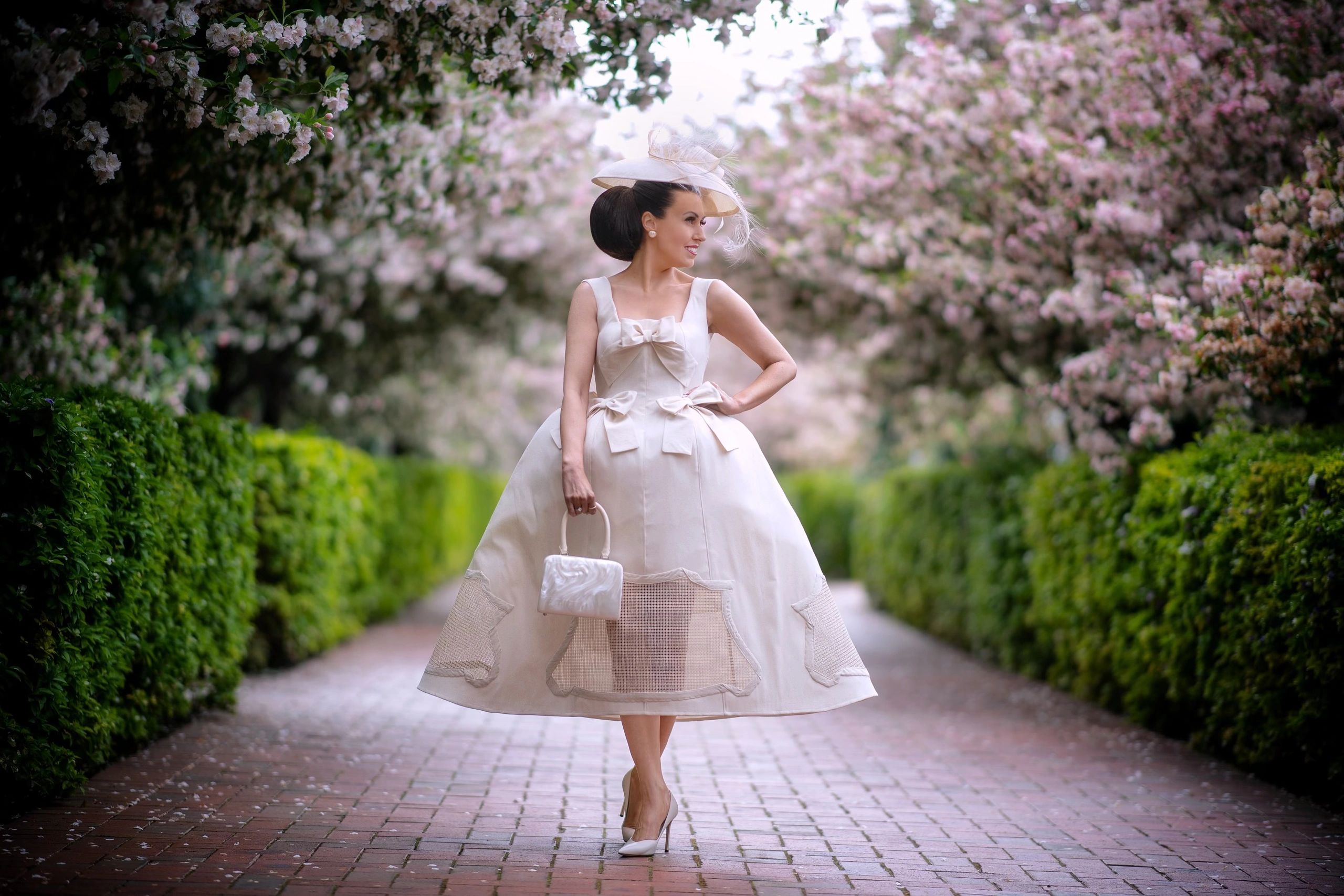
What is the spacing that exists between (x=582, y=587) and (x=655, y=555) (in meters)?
0.36

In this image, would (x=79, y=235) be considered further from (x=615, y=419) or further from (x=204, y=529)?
(x=615, y=419)

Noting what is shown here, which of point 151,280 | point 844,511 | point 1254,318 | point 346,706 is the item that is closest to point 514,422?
point 844,511

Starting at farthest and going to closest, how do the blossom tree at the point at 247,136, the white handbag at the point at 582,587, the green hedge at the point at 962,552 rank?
the green hedge at the point at 962,552 < the blossom tree at the point at 247,136 < the white handbag at the point at 582,587

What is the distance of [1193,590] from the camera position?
6.77 metres

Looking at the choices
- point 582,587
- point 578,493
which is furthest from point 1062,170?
point 582,587

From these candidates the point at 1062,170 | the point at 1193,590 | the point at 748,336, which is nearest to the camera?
the point at 748,336

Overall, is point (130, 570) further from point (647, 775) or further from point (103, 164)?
point (647, 775)

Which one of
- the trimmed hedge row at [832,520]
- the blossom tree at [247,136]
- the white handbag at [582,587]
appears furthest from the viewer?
the trimmed hedge row at [832,520]

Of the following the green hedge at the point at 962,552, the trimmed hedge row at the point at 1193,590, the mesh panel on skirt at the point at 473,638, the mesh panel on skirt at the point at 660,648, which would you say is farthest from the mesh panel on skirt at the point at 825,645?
the green hedge at the point at 962,552

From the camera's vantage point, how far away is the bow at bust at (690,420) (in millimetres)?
4234

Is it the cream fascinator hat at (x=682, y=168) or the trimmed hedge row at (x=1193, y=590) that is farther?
the trimmed hedge row at (x=1193, y=590)

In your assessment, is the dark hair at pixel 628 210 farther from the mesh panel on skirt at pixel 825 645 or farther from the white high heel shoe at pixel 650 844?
the white high heel shoe at pixel 650 844

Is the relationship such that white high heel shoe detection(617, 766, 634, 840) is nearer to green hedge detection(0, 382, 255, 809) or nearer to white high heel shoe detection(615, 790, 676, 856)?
white high heel shoe detection(615, 790, 676, 856)

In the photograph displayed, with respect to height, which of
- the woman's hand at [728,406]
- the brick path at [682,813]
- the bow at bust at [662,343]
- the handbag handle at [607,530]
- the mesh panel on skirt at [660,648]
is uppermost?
the bow at bust at [662,343]
